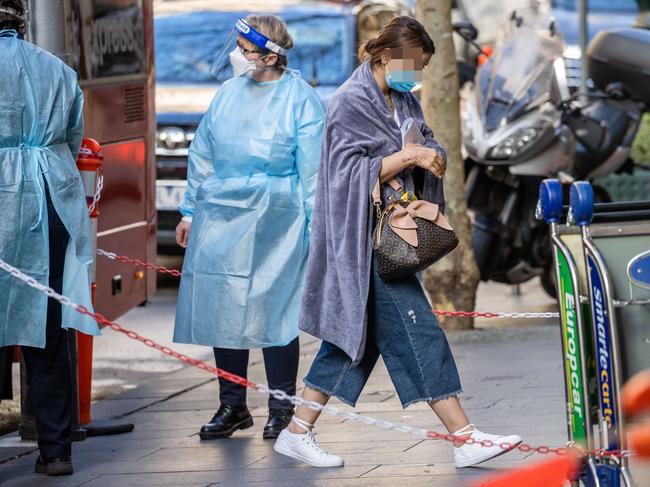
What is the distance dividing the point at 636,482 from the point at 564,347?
450mm

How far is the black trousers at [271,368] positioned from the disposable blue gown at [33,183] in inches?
37.3

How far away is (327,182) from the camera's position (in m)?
5.02

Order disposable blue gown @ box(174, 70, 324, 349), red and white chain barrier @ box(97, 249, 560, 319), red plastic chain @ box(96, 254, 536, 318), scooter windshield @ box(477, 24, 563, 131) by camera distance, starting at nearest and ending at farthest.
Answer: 1. red and white chain barrier @ box(97, 249, 560, 319)
2. red plastic chain @ box(96, 254, 536, 318)
3. disposable blue gown @ box(174, 70, 324, 349)
4. scooter windshield @ box(477, 24, 563, 131)

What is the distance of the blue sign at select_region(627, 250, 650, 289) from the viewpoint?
13.2ft

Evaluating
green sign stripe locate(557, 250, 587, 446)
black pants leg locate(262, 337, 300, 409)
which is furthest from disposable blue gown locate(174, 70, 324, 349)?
green sign stripe locate(557, 250, 587, 446)

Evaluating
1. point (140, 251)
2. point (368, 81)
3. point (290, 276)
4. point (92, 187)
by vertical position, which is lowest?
point (140, 251)

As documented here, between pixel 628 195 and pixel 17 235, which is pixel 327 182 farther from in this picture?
pixel 628 195

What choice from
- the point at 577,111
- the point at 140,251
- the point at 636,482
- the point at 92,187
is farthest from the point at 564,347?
the point at 577,111

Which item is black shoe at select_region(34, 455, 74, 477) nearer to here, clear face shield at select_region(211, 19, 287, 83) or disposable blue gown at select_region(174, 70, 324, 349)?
disposable blue gown at select_region(174, 70, 324, 349)

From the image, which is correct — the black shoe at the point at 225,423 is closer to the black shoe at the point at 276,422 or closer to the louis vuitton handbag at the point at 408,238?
the black shoe at the point at 276,422

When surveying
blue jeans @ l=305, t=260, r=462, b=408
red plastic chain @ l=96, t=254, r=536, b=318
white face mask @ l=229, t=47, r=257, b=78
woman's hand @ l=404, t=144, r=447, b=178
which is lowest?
red plastic chain @ l=96, t=254, r=536, b=318

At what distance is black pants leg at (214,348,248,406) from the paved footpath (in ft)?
0.50

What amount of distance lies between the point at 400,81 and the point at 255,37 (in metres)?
1.00

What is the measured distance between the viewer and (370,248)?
193 inches
